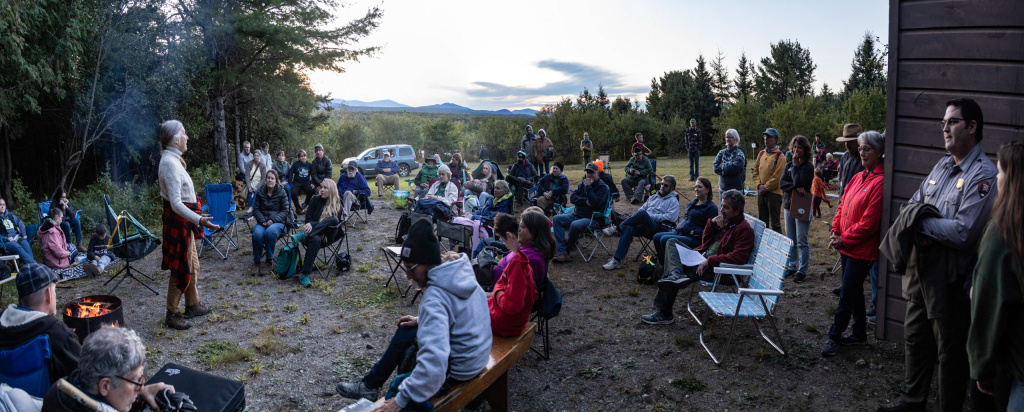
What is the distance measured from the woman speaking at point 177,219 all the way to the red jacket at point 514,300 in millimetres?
2293

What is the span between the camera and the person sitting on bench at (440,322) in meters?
2.32

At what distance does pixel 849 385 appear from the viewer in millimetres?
3389

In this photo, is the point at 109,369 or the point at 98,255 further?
the point at 98,255

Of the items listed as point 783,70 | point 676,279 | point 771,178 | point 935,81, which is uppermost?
point 783,70

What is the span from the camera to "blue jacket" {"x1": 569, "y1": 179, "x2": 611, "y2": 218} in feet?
21.8

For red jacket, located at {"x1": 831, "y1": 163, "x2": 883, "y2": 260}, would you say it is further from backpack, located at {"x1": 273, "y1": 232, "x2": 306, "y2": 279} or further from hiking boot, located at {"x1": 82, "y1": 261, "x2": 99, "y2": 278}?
hiking boot, located at {"x1": 82, "y1": 261, "x2": 99, "y2": 278}

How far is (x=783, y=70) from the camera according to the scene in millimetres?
38312

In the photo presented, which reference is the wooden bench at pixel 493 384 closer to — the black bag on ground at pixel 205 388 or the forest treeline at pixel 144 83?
the black bag on ground at pixel 205 388

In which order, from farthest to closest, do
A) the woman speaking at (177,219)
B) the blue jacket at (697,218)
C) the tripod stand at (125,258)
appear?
the tripod stand at (125,258) → the blue jacket at (697,218) → the woman speaking at (177,219)

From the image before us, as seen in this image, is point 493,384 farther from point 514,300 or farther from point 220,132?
point 220,132

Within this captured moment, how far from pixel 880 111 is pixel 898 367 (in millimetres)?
24713

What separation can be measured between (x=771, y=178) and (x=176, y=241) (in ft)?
19.0

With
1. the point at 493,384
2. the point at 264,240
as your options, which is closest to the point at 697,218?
the point at 493,384

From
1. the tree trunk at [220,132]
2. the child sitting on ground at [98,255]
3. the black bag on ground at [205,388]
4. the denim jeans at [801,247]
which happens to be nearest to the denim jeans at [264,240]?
the child sitting on ground at [98,255]
